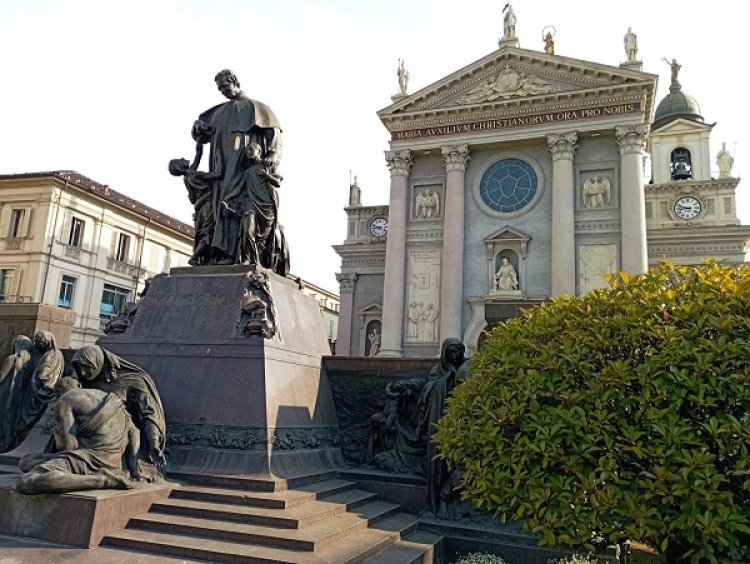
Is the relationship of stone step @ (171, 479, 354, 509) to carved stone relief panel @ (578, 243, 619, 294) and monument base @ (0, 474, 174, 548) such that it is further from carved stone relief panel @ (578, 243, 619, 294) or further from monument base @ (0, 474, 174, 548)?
carved stone relief panel @ (578, 243, 619, 294)

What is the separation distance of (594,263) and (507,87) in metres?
10.4

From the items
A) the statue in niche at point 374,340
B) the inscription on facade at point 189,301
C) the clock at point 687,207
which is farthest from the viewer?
the statue in niche at point 374,340

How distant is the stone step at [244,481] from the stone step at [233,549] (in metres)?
0.78

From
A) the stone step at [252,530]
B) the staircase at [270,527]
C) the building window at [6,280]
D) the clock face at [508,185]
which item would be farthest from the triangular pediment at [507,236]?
the building window at [6,280]

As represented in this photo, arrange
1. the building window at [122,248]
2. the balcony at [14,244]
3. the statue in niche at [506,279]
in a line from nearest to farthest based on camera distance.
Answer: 1. the statue in niche at [506,279]
2. the balcony at [14,244]
3. the building window at [122,248]

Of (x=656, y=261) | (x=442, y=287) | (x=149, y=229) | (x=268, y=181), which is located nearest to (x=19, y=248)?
(x=149, y=229)

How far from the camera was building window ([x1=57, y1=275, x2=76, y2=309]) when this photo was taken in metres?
32.0

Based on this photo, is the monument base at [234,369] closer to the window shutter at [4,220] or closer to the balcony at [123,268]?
the window shutter at [4,220]

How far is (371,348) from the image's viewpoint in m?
33.6

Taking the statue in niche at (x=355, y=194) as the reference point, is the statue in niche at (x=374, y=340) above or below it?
below

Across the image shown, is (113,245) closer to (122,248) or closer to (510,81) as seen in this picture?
(122,248)

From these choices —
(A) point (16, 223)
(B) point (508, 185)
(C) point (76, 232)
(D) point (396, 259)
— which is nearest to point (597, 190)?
(B) point (508, 185)

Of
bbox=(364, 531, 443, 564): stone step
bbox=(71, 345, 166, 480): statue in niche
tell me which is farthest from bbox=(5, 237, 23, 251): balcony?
bbox=(364, 531, 443, 564): stone step

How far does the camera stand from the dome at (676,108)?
39.0 m
